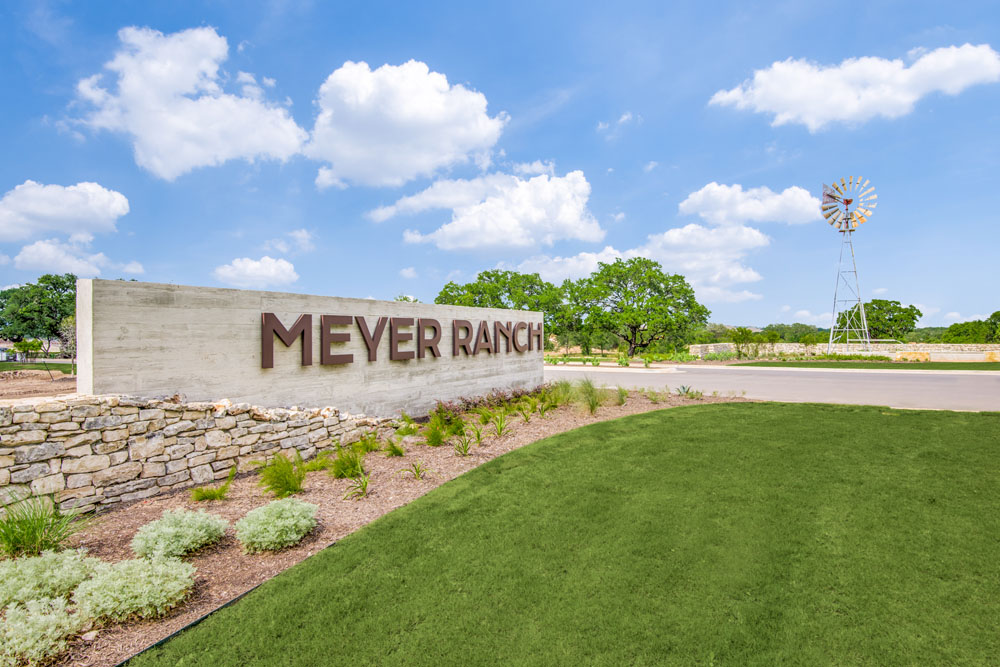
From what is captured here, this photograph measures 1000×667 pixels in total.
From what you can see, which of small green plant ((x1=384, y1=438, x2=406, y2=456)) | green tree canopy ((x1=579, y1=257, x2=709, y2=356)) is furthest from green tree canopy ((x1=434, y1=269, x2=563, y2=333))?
small green plant ((x1=384, y1=438, x2=406, y2=456))

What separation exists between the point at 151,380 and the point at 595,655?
676 cm

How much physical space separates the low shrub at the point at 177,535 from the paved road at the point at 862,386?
551 inches

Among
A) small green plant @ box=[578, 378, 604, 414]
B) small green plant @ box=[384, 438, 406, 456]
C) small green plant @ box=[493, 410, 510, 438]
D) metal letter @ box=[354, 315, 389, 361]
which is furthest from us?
small green plant @ box=[578, 378, 604, 414]

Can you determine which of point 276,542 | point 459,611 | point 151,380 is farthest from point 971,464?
point 151,380

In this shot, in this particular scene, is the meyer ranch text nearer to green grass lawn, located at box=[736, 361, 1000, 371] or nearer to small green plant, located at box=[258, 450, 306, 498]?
small green plant, located at box=[258, 450, 306, 498]

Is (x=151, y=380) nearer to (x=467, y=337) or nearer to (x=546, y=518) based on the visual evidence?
(x=546, y=518)

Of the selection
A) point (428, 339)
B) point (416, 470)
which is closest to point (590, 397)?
point (428, 339)

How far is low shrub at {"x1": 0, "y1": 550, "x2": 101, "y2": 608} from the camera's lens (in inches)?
136

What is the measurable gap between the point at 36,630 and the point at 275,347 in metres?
5.25

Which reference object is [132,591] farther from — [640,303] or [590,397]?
[640,303]

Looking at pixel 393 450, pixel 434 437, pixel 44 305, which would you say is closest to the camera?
pixel 393 450

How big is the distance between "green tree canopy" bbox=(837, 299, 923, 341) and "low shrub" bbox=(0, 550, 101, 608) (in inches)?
2932

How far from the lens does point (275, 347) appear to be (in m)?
7.95

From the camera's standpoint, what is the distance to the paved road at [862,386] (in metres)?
12.7
